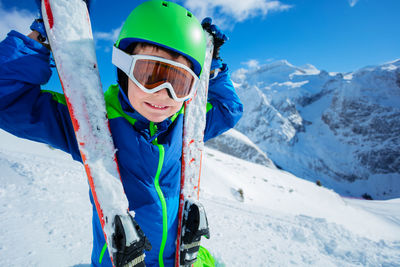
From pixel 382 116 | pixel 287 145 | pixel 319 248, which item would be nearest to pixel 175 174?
pixel 319 248

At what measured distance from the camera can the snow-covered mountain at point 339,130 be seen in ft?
189

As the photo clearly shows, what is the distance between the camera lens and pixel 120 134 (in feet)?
4.73

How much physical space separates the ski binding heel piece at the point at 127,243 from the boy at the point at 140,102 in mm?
238

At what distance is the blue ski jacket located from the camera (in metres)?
1.12

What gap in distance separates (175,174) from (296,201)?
645 inches

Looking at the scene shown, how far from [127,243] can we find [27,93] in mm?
1082

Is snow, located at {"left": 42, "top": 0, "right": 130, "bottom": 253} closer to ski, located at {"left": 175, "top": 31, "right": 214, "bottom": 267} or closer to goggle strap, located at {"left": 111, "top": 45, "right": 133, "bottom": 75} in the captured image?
goggle strap, located at {"left": 111, "top": 45, "right": 133, "bottom": 75}

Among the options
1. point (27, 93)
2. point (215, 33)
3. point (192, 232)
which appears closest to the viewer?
point (27, 93)

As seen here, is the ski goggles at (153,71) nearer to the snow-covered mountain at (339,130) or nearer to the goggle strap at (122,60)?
the goggle strap at (122,60)

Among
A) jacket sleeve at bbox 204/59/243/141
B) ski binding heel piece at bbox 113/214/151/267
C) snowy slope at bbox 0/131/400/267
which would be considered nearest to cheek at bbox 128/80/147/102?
ski binding heel piece at bbox 113/214/151/267

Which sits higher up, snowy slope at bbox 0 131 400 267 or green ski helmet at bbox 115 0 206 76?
green ski helmet at bbox 115 0 206 76

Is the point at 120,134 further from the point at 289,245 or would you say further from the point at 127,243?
the point at 289,245

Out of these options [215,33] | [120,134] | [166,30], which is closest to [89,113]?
[120,134]

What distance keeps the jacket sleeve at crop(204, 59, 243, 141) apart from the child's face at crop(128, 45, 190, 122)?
32.0 inches
